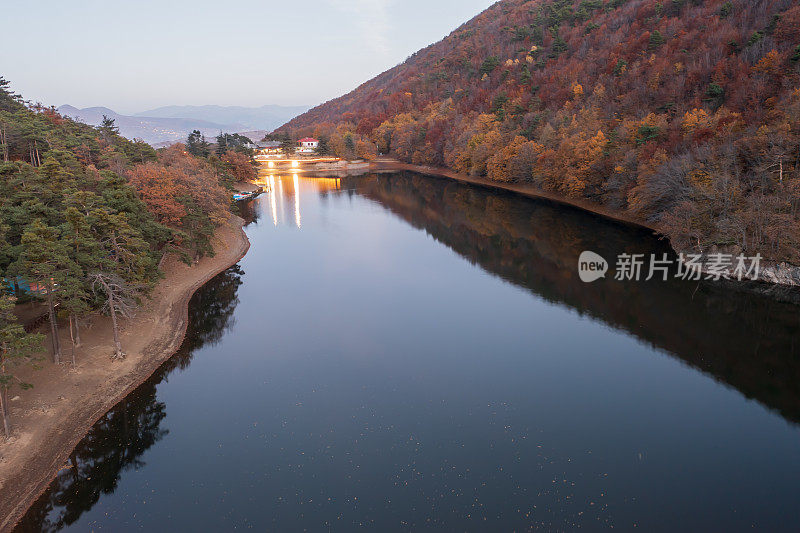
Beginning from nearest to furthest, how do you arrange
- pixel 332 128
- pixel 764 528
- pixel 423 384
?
pixel 764 528, pixel 423 384, pixel 332 128

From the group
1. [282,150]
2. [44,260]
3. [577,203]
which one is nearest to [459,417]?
[44,260]

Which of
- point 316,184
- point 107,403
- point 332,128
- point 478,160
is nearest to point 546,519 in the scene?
point 107,403

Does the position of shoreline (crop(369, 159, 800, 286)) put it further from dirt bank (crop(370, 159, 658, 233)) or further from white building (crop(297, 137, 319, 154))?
white building (crop(297, 137, 319, 154))

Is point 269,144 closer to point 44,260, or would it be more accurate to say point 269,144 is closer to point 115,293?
point 115,293

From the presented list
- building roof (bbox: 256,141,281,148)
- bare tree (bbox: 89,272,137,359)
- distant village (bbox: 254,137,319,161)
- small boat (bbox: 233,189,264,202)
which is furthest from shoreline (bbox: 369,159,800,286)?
building roof (bbox: 256,141,281,148)

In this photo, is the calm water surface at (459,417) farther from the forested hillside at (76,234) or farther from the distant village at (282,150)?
the distant village at (282,150)

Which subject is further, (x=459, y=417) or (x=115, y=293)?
(x=115, y=293)

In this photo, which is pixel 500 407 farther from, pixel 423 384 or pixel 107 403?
pixel 107 403
